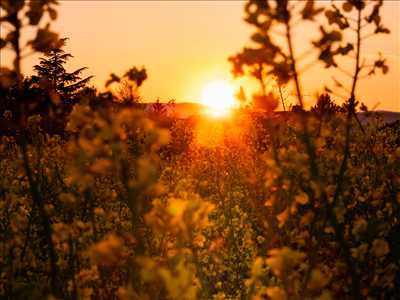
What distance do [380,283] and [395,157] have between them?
228cm

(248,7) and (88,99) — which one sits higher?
(248,7)

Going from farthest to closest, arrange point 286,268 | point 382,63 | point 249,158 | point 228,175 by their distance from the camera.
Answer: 1. point 249,158
2. point 228,175
3. point 382,63
4. point 286,268

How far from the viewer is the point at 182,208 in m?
2.25

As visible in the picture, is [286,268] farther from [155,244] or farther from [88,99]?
[155,244]

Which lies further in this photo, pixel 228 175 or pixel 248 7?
pixel 228 175

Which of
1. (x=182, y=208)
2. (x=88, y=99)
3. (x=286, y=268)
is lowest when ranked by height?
(x=286, y=268)

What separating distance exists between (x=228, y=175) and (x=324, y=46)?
866 centimetres

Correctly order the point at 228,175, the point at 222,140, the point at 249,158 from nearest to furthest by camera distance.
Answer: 1. the point at 228,175
2. the point at 249,158
3. the point at 222,140

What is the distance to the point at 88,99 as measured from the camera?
10.4 ft

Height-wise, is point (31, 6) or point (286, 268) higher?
point (31, 6)

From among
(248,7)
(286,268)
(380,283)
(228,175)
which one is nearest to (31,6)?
(248,7)

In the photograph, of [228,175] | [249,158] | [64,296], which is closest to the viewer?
[64,296]

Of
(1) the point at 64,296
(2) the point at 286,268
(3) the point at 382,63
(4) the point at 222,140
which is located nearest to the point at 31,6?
(2) the point at 286,268

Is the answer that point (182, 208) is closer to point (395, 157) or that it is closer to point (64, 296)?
point (64, 296)
